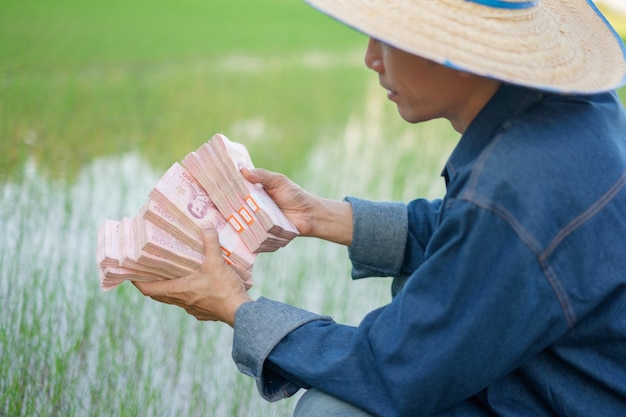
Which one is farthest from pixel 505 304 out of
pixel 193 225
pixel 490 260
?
pixel 193 225

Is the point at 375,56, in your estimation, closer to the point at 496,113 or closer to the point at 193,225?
the point at 496,113

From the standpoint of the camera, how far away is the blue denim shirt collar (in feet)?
5.28

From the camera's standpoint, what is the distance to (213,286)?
1.76 meters

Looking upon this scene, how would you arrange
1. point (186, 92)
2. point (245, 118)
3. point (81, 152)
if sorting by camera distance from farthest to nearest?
1. point (186, 92)
2. point (245, 118)
3. point (81, 152)

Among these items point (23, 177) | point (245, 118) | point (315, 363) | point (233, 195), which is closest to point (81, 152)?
point (23, 177)

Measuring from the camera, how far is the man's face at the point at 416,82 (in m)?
1.61

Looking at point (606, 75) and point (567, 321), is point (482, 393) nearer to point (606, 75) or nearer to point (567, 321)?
point (567, 321)

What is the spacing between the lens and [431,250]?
5.12 ft

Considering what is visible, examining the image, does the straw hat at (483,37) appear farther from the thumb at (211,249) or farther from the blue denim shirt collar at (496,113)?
the thumb at (211,249)

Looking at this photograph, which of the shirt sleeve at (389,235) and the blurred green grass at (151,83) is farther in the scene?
the blurred green grass at (151,83)

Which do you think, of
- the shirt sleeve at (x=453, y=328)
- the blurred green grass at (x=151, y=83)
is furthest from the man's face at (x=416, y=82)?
the blurred green grass at (x=151, y=83)

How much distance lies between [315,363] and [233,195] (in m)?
0.42

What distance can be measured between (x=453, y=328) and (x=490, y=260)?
123 mm

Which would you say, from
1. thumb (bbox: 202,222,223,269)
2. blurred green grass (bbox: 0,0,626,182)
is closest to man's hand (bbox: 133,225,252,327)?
thumb (bbox: 202,222,223,269)
